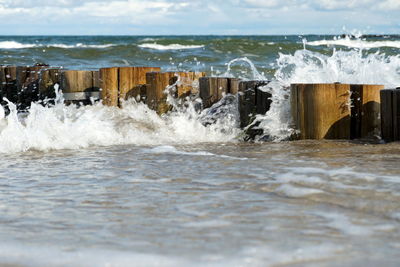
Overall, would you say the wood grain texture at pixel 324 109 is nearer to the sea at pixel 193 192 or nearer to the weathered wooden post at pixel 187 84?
the sea at pixel 193 192

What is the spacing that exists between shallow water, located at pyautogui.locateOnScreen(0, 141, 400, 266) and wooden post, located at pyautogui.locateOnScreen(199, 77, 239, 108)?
1333mm

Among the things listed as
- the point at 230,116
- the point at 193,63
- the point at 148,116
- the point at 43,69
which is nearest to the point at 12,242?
the point at 230,116

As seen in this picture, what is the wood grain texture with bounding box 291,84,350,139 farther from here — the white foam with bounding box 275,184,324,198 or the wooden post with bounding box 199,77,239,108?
the white foam with bounding box 275,184,324,198

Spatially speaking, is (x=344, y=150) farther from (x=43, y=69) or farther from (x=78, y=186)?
(x=43, y=69)

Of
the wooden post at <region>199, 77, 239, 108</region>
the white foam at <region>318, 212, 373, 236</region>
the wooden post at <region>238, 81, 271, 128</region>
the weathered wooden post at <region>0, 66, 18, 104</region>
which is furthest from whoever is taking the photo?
the weathered wooden post at <region>0, 66, 18, 104</region>

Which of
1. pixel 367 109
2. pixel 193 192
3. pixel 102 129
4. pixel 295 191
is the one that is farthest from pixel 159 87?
pixel 295 191

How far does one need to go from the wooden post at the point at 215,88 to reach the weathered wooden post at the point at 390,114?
146 cm

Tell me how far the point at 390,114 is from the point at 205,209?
2562 mm

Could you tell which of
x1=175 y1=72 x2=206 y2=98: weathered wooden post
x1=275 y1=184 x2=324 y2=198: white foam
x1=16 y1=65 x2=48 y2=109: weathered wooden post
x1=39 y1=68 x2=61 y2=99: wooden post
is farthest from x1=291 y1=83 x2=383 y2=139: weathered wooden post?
x1=16 y1=65 x2=48 y2=109: weathered wooden post

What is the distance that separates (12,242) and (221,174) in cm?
169

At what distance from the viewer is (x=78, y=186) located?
3854 millimetres

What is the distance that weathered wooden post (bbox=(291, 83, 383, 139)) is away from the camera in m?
5.42

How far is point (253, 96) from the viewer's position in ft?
19.6

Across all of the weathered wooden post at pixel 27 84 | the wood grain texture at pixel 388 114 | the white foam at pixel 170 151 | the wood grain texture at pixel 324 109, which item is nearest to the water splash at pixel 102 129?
the white foam at pixel 170 151
